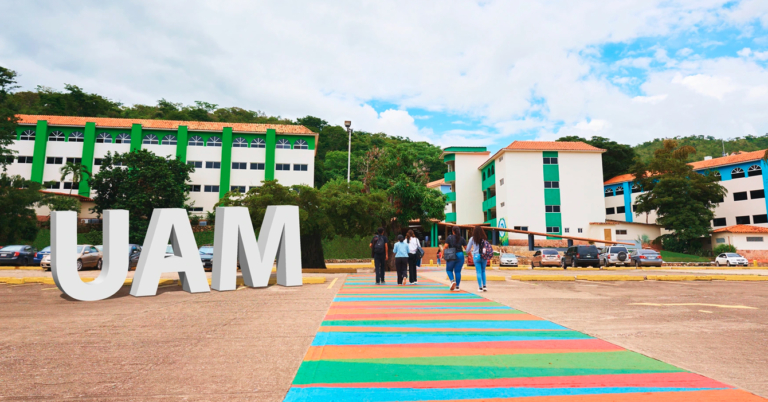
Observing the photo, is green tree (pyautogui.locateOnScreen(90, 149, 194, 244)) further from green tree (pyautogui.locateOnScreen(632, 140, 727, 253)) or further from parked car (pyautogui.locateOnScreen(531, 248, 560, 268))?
green tree (pyautogui.locateOnScreen(632, 140, 727, 253))

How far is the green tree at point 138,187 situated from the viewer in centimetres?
3975

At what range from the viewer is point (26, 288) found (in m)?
13.0

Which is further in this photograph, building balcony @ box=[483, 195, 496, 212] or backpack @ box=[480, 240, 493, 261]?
building balcony @ box=[483, 195, 496, 212]

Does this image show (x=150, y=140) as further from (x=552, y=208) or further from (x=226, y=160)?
(x=552, y=208)

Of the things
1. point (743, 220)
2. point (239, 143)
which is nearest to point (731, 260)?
point (743, 220)

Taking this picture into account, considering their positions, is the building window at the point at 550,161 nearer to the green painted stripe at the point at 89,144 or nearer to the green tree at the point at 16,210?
the green tree at the point at 16,210

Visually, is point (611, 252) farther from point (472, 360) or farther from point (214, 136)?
point (214, 136)

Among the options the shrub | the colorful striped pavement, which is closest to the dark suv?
the shrub

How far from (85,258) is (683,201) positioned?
161 feet

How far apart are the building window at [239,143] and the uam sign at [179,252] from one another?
39.7m

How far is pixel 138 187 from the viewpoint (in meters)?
40.5

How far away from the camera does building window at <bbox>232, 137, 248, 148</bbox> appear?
49.2 meters

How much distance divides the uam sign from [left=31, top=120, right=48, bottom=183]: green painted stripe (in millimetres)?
47426

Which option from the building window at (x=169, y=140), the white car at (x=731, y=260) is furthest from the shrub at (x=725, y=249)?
the building window at (x=169, y=140)
